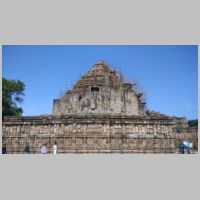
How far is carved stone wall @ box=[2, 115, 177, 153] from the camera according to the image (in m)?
20.0

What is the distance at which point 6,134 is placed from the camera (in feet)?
69.9

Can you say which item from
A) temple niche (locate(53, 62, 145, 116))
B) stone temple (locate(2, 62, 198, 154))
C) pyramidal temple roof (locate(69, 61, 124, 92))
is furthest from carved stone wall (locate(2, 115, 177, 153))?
pyramidal temple roof (locate(69, 61, 124, 92))

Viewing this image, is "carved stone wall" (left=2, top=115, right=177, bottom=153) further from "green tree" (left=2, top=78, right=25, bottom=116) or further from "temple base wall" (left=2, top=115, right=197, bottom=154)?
"green tree" (left=2, top=78, right=25, bottom=116)

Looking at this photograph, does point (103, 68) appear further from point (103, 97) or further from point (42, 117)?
point (42, 117)

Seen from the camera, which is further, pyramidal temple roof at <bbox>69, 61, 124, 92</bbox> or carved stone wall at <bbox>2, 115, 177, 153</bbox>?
pyramidal temple roof at <bbox>69, 61, 124, 92</bbox>

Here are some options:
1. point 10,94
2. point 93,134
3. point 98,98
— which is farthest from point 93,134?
point 10,94

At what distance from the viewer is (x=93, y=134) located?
2038 centimetres

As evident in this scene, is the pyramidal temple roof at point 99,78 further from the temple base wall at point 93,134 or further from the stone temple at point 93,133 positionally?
the temple base wall at point 93,134

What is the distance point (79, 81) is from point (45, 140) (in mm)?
8820

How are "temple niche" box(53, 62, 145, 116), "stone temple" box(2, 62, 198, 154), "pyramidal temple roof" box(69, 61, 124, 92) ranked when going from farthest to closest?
"pyramidal temple roof" box(69, 61, 124, 92), "temple niche" box(53, 62, 145, 116), "stone temple" box(2, 62, 198, 154)

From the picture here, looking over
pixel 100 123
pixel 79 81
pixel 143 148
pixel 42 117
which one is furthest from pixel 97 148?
pixel 79 81

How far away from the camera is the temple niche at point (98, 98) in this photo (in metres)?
24.8

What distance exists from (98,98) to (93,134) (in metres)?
5.45

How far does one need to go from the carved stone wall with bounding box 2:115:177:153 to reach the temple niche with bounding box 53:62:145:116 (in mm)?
3921
